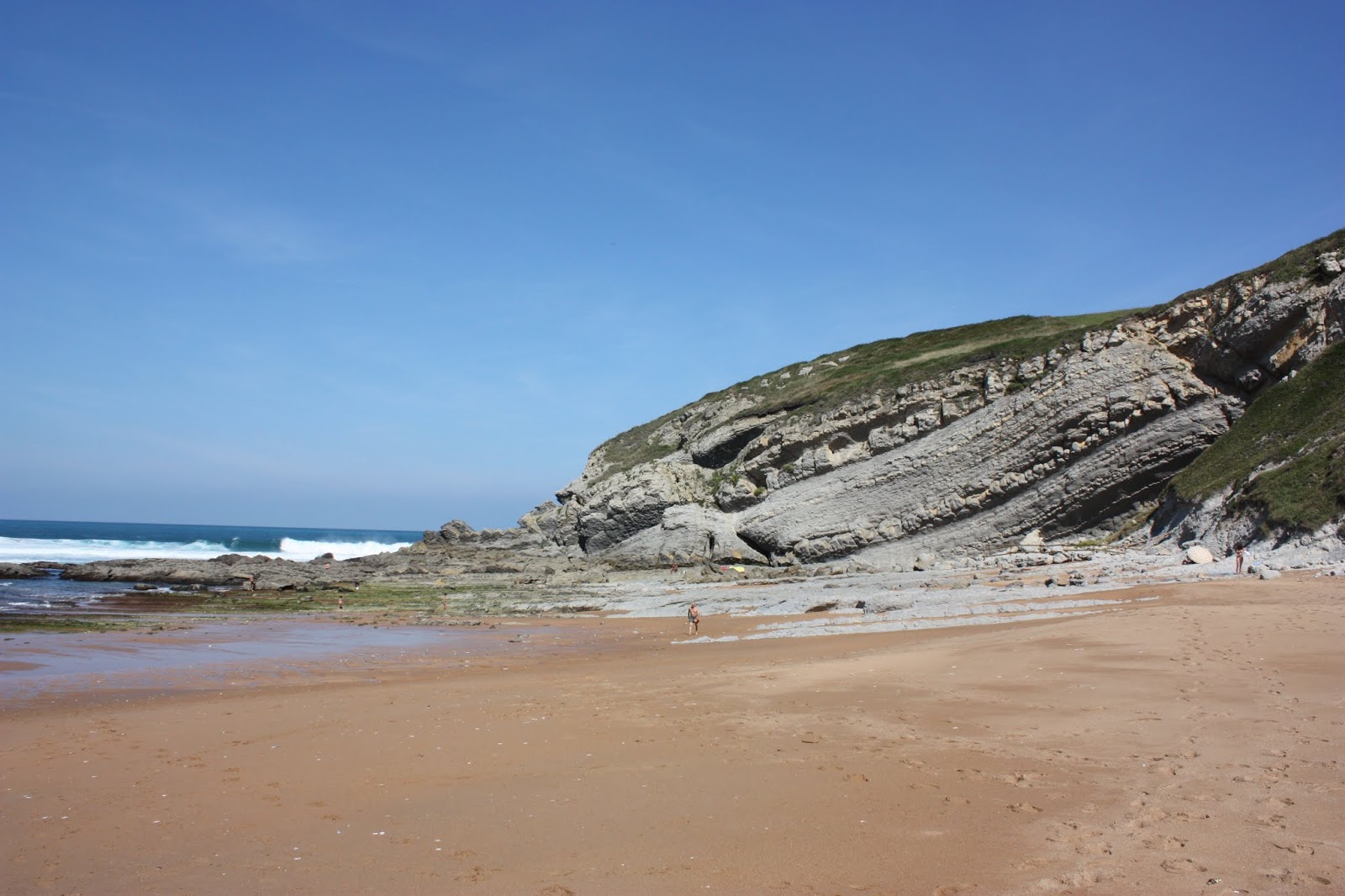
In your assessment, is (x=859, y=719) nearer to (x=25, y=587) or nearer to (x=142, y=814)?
(x=142, y=814)

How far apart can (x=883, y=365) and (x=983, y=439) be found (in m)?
16.1

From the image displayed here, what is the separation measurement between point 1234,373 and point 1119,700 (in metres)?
26.0

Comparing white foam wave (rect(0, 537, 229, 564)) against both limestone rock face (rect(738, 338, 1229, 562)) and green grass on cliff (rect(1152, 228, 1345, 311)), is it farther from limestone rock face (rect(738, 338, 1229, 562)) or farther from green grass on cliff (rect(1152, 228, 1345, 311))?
green grass on cliff (rect(1152, 228, 1345, 311))

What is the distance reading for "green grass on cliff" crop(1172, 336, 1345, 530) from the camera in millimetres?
19812

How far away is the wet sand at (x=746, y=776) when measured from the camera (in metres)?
5.24

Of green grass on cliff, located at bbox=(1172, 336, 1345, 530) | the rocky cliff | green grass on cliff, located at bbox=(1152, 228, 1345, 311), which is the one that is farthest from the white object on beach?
green grass on cliff, located at bbox=(1152, 228, 1345, 311)

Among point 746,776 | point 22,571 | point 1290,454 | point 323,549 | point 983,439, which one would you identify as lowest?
point 746,776

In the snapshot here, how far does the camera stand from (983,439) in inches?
1332

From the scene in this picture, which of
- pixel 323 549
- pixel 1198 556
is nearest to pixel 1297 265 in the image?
pixel 1198 556

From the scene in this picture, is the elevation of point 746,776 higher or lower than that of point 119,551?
lower

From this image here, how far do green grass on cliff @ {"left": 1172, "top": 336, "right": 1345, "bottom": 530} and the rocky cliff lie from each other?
1467 millimetres

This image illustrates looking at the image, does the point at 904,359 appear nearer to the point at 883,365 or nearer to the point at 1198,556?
the point at 883,365

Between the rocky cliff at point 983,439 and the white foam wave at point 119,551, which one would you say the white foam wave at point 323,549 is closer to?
the white foam wave at point 119,551

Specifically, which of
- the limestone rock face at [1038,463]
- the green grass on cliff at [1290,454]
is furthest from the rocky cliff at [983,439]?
the green grass on cliff at [1290,454]
